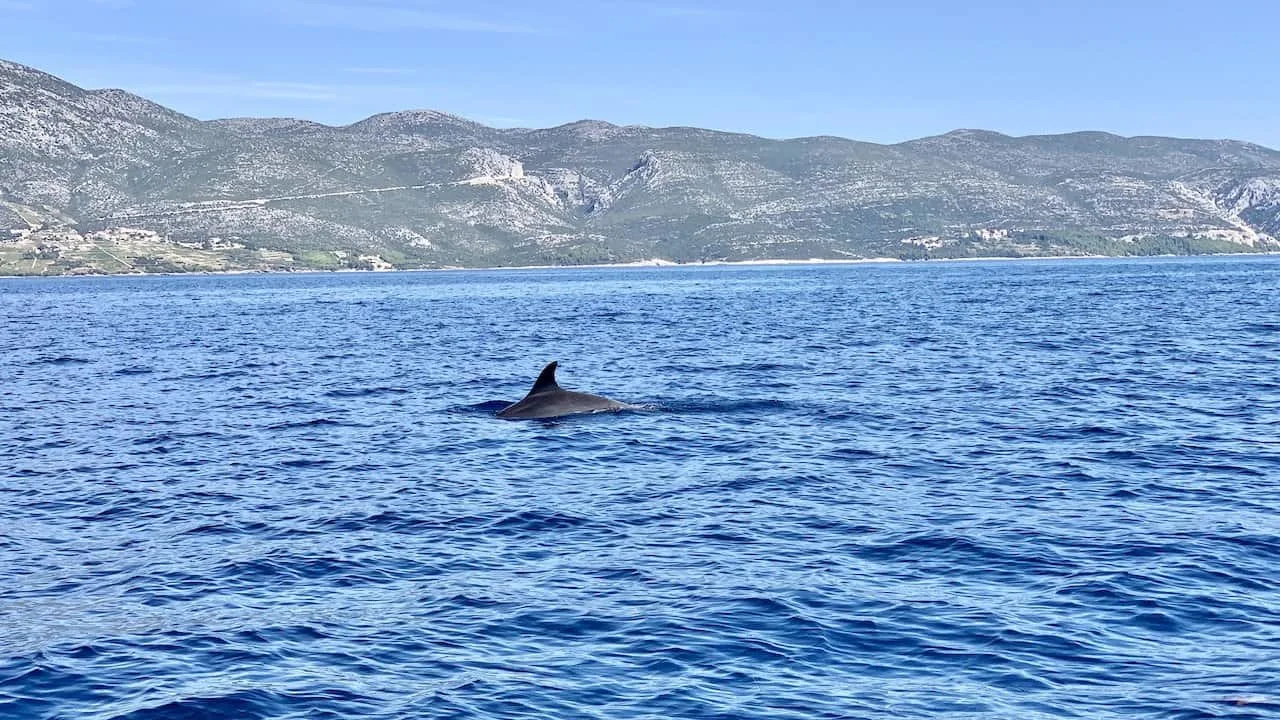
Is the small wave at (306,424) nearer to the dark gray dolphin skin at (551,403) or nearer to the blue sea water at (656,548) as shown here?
the blue sea water at (656,548)

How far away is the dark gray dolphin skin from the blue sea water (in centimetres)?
87

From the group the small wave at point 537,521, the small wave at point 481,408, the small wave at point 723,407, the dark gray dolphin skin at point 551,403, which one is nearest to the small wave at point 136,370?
the small wave at point 481,408

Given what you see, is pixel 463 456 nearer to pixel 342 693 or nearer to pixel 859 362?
pixel 342 693

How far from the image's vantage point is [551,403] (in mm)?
38531

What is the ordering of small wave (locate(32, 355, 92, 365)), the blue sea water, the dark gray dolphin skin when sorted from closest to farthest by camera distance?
1. the blue sea water
2. the dark gray dolphin skin
3. small wave (locate(32, 355, 92, 365))

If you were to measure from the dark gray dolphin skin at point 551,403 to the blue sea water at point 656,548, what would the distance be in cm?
87

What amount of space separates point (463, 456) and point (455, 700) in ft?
57.2

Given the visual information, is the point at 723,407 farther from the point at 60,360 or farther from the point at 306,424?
the point at 60,360

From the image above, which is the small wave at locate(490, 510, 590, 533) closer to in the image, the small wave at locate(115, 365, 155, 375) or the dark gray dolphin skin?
the dark gray dolphin skin

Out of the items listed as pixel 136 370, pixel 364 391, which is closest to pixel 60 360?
pixel 136 370

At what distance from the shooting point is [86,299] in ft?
542

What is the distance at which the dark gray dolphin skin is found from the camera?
38250 mm

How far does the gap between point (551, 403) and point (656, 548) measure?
17.6m

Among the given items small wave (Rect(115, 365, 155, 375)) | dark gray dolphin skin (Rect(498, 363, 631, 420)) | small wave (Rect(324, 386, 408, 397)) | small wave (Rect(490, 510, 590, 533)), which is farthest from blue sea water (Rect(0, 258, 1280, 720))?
small wave (Rect(115, 365, 155, 375))
